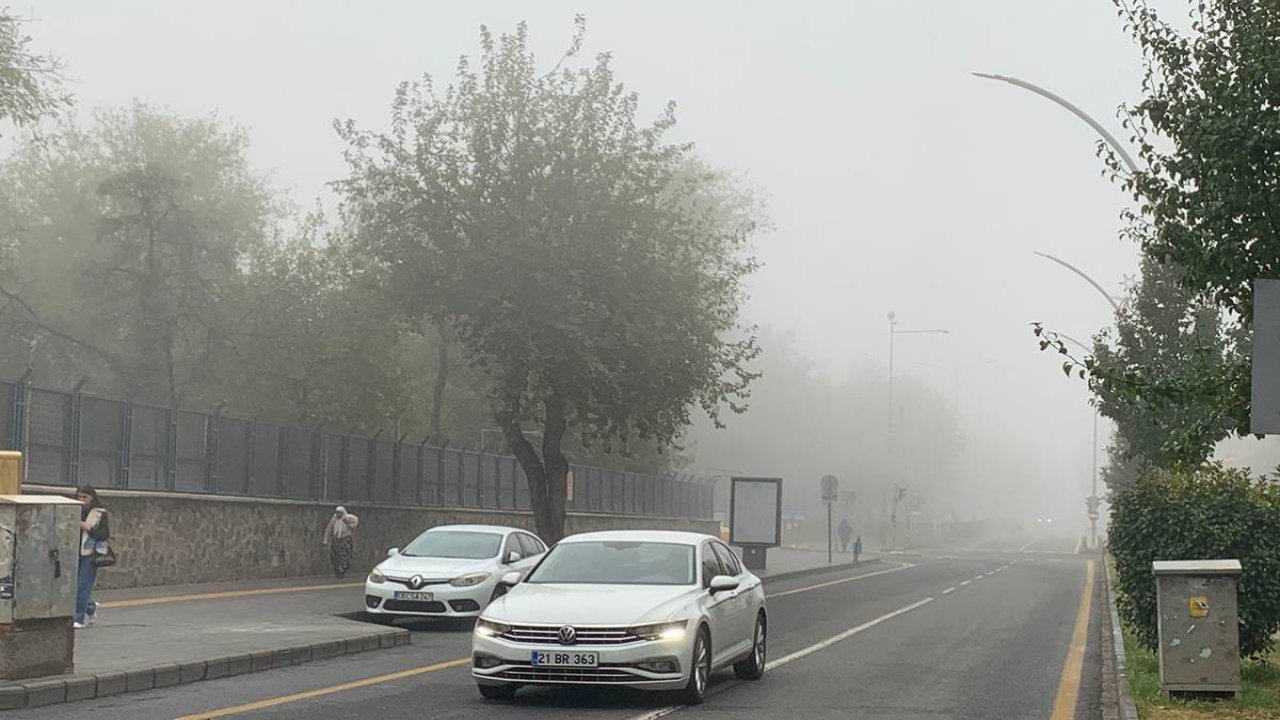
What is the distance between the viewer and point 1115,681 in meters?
16.6

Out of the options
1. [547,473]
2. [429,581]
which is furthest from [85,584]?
[547,473]

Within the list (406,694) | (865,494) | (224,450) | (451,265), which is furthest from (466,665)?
(865,494)

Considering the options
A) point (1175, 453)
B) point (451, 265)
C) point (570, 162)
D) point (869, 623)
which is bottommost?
point (869, 623)

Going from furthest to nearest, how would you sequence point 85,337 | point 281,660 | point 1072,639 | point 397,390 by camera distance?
point 85,337, point 397,390, point 1072,639, point 281,660

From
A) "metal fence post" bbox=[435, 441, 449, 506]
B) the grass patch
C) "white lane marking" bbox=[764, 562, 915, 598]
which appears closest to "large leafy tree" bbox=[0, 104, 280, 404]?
"metal fence post" bbox=[435, 441, 449, 506]

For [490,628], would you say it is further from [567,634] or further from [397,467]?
[397,467]

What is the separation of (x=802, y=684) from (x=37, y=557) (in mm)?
7094

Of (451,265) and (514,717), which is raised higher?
(451,265)

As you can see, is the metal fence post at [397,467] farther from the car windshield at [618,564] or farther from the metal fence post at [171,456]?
the car windshield at [618,564]

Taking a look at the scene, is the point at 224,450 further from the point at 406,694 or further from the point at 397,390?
the point at 406,694

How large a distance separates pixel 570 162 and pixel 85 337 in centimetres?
3167

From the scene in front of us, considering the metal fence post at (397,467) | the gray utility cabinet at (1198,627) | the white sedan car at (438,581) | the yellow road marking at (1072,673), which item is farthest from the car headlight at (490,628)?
the metal fence post at (397,467)

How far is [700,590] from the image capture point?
579 inches

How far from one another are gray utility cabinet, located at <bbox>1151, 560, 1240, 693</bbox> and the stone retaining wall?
18240 mm
